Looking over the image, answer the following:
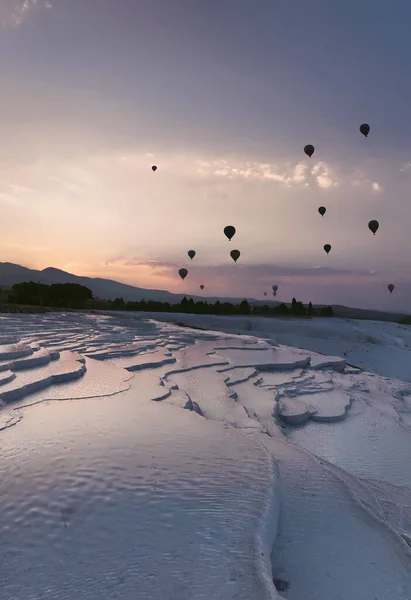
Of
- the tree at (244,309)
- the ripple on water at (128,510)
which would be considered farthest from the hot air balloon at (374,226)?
the ripple on water at (128,510)

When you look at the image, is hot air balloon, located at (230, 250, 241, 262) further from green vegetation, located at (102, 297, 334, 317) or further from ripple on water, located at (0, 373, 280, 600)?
ripple on water, located at (0, 373, 280, 600)

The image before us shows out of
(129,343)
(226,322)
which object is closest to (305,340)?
(226,322)

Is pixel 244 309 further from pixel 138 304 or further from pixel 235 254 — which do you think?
pixel 138 304

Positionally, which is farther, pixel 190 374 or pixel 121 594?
pixel 190 374

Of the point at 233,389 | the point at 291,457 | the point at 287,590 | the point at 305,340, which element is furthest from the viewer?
the point at 305,340

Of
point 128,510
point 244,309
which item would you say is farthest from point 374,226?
point 128,510

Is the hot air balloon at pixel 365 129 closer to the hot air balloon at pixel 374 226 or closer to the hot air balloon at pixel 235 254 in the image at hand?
the hot air balloon at pixel 374 226

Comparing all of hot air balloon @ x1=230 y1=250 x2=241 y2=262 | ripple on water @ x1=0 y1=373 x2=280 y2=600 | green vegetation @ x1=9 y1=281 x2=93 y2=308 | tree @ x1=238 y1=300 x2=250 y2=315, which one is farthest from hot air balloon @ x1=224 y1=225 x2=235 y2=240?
ripple on water @ x1=0 y1=373 x2=280 y2=600

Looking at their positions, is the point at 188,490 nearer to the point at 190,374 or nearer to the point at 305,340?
the point at 190,374
